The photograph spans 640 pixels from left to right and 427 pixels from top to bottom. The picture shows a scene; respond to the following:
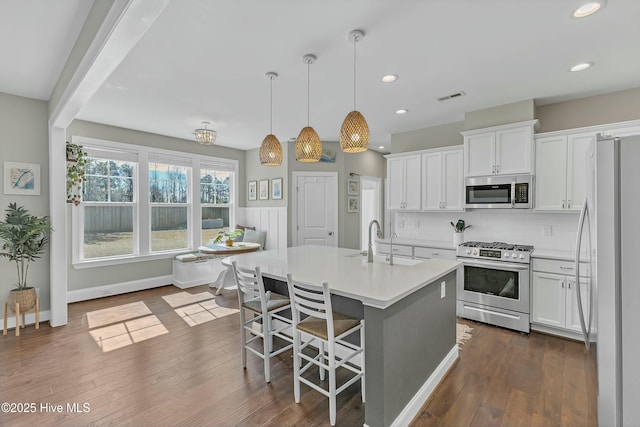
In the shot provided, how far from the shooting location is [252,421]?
1.94 meters

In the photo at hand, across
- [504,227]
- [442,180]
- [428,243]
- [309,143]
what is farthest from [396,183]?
[309,143]

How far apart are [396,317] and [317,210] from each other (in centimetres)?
392

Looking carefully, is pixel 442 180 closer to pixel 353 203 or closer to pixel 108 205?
pixel 353 203

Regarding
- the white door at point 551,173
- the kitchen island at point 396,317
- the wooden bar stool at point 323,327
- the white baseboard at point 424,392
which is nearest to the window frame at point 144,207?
the kitchen island at point 396,317

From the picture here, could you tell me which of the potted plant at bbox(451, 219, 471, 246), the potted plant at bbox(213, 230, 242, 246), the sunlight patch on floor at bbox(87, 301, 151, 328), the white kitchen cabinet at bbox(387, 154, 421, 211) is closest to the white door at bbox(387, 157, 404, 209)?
the white kitchen cabinet at bbox(387, 154, 421, 211)

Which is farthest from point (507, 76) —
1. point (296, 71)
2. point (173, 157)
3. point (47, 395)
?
point (173, 157)

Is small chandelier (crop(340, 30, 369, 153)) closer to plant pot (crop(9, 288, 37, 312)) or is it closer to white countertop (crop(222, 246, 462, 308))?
white countertop (crop(222, 246, 462, 308))

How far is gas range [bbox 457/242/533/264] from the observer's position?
3260 mm

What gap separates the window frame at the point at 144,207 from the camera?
441 centimetres

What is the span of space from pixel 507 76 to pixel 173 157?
5154 mm

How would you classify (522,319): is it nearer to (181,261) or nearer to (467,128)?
(467,128)

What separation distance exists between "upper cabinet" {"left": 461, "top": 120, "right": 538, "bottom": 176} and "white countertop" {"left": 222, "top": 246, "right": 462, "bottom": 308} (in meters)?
1.76

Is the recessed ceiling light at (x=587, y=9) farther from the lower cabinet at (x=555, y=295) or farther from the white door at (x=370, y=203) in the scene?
the white door at (x=370, y=203)

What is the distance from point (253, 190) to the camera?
6.22m
